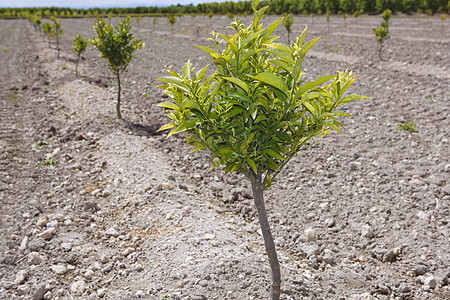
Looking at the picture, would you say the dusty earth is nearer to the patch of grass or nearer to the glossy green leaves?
the patch of grass

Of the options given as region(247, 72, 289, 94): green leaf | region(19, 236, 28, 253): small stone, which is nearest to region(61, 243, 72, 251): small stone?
region(19, 236, 28, 253): small stone

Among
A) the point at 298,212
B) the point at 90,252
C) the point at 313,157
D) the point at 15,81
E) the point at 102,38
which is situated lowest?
the point at 90,252

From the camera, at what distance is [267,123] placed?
3201 mm

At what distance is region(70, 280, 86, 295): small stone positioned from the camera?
5.50 m

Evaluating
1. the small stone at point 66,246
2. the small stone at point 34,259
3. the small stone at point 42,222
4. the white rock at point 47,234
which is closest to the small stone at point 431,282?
the small stone at point 66,246

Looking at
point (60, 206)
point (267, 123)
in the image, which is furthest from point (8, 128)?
point (267, 123)

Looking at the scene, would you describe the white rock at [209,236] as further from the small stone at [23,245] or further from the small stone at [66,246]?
the small stone at [23,245]

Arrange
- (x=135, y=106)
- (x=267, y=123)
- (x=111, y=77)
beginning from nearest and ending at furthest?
(x=267, y=123), (x=135, y=106), (x=111, y=77)

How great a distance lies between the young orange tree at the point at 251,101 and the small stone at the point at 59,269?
409cm

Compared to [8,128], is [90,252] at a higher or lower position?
lower

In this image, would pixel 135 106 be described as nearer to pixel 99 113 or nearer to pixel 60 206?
pixel 99 113

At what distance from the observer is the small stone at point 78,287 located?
18.0 ft

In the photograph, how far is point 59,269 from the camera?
5.88 metres

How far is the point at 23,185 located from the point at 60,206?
167cm
